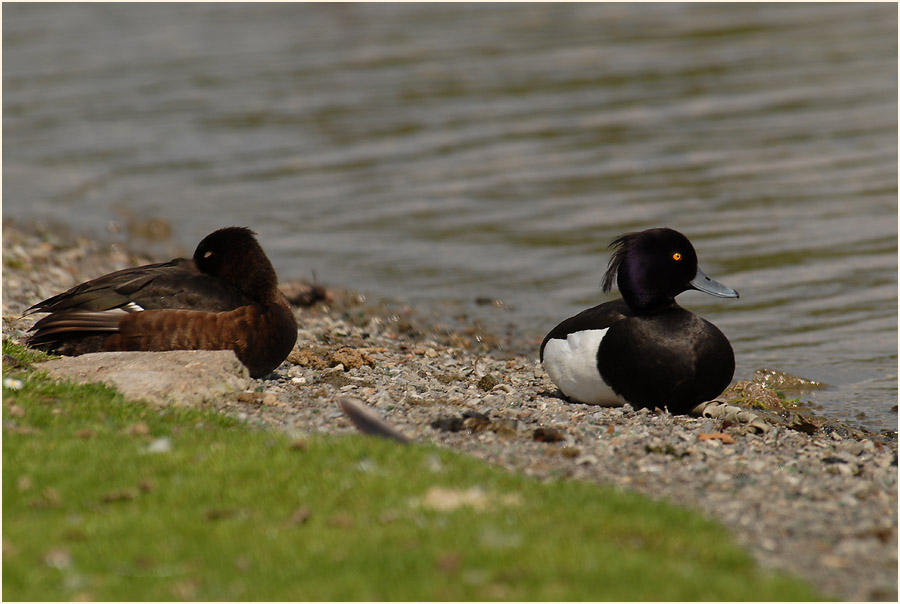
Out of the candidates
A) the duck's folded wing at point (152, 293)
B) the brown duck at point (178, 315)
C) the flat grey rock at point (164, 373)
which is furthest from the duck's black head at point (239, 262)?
the flat grey rock at point (164, 373)

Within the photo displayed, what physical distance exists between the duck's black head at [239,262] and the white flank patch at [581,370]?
2667 mm

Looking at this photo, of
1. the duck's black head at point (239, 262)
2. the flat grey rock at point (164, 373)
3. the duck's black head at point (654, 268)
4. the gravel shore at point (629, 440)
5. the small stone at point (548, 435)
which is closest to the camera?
the gravel shore at point (629, 440)

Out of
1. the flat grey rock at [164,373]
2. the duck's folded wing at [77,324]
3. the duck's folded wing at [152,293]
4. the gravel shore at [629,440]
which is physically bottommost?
the gravel shore at [629,440]

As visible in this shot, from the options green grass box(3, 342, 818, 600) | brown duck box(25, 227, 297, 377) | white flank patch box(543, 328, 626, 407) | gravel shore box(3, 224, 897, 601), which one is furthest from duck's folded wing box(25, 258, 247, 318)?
white flank patch box(543, 328, 626, 407)

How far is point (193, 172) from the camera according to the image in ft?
72.4

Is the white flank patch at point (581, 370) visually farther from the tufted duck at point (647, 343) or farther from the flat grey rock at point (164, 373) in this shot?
the flat grey rock at point (164, 373)

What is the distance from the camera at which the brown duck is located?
964cm

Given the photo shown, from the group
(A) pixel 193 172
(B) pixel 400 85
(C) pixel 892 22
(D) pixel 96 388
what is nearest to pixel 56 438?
(D) pixel 96 388

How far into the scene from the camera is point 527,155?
21125mm

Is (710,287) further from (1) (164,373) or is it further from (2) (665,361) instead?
(1) (164,373)

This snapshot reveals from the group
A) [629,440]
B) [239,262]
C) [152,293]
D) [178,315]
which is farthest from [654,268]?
[152,293]

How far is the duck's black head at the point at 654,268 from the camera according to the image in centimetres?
980

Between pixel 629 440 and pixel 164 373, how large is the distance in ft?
12.3

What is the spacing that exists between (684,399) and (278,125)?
55.8 ft
